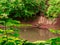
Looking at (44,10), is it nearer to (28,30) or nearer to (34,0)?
(34,0)

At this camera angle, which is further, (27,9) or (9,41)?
(27,9)

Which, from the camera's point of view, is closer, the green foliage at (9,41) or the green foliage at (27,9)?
the green foliage at (9,41)

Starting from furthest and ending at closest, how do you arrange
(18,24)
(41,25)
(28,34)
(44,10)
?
(44,10) → (41,25) → (28,34) → (18,24)

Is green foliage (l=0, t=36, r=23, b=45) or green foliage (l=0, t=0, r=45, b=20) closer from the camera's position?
green foliage (l=0, t=36, r=23, b=45)

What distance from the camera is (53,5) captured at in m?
17.4

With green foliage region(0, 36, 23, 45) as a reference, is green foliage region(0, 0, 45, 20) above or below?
above

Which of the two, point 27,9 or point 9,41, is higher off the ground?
point 27,9

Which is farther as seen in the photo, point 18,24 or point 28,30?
point 28,30

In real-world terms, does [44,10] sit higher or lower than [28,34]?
higher

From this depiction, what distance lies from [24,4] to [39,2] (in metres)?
1.34

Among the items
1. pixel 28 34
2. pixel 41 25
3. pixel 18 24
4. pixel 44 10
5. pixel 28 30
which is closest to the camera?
pixel 18 24

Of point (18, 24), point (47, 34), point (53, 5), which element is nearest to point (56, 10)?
point (53, 5)

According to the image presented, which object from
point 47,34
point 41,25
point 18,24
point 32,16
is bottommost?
point 18,24

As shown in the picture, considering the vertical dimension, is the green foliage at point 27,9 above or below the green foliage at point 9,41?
above
